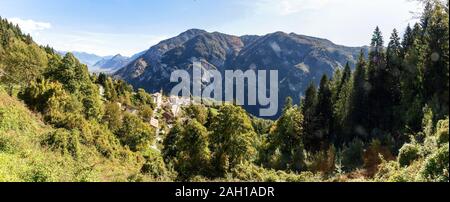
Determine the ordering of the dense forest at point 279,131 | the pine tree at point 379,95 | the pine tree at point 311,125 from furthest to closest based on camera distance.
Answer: the pine tree at point 311,125
the pine tree at point 379,95
the dense forest at point 279,131

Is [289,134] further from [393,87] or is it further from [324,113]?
[393,87]

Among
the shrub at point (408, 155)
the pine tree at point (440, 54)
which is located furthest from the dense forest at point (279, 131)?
the pine tree at point (440, 54)

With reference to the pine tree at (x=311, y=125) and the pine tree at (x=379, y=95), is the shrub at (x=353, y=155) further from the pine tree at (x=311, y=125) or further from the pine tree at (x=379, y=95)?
the pine tree at (x=311, y=125)

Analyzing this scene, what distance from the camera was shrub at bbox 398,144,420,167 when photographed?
75.5 feet

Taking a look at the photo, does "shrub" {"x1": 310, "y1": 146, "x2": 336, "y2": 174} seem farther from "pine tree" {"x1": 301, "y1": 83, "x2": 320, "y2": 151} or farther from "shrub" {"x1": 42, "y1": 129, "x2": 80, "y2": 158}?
"shrub" {"x1": 42, "y1": 129, "x2": 80, "y2": 158}

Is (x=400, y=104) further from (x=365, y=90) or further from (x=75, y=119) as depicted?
(x=75, y=119)

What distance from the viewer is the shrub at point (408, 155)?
23022 millimetres

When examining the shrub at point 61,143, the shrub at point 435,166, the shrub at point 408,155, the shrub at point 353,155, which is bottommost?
the shrub at point 353,155

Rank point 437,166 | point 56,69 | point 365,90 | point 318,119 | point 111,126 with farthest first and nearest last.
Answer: point 111,126 → point 56,69 → point 318,119 → point 365,90 → point 437,166

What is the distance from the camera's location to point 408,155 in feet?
78.5
